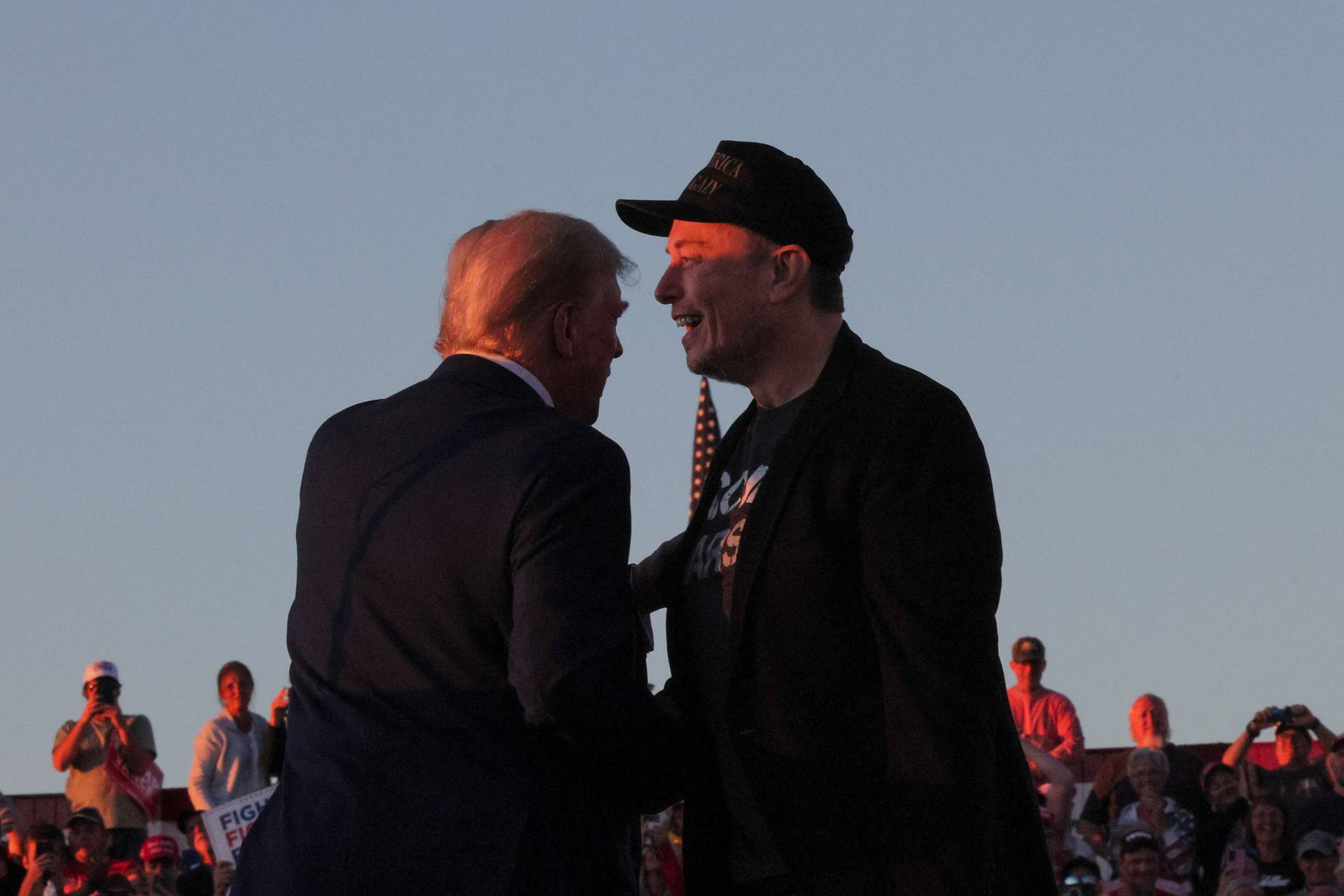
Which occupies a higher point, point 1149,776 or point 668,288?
point 668,288

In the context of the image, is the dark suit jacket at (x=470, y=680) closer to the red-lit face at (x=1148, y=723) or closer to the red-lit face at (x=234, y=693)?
the red-lit face at (x=1148, y=723)

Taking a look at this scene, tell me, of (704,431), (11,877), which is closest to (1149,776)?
(11,877)

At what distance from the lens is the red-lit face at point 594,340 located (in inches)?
141

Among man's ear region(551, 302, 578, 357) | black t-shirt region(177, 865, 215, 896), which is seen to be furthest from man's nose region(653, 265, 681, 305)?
black t-shirt region(177, 865, 215, 896)

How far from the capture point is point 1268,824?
972 centimetres

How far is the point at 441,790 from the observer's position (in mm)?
3230

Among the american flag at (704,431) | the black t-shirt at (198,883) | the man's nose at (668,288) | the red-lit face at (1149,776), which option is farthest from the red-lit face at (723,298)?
the american flag at (704,431)

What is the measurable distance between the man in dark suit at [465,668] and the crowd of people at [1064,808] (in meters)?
6.50

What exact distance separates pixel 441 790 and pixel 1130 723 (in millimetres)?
7988

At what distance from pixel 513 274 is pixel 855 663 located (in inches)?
35.8

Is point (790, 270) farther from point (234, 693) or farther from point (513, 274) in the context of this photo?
point (234, 693)

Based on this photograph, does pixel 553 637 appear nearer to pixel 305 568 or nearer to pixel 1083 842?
pixel 305 568

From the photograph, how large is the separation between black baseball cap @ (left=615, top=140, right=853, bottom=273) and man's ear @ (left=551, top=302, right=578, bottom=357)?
0.51 m

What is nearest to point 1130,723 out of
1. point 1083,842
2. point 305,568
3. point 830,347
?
point 1083,842
